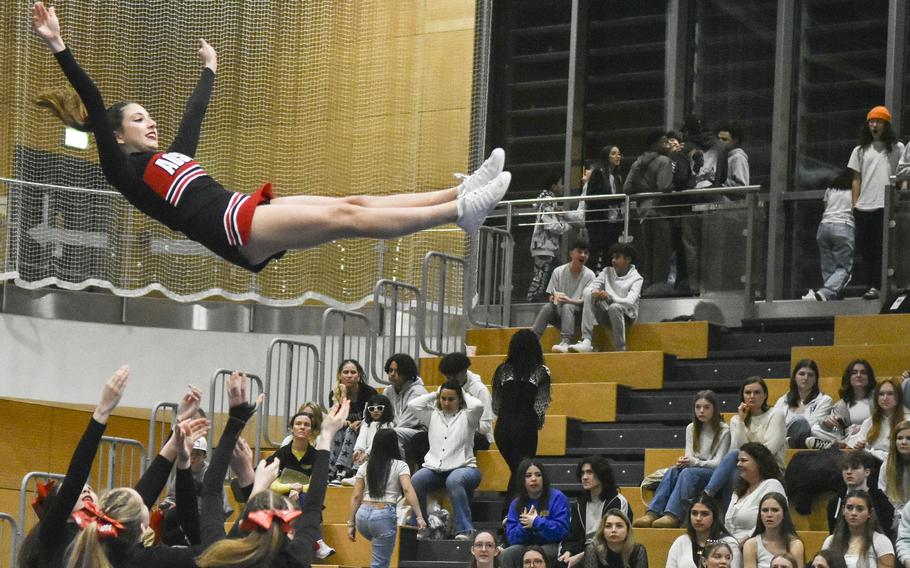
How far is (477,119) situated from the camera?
12.2 metres

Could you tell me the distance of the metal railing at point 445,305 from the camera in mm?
13195

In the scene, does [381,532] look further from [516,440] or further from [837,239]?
[837,239]

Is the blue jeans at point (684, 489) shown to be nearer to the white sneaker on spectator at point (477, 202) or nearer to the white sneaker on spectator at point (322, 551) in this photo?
the white sneaker on spectator at point (322, 551)

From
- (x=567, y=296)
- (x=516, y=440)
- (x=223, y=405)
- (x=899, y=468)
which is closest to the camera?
(x=899, y=468)

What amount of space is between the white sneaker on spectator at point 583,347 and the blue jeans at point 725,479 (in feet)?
9.42

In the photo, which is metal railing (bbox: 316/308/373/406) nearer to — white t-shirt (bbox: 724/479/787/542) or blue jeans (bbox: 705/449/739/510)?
blue jeans (bbox: 705/449/739/510)

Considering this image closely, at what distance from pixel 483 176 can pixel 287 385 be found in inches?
245

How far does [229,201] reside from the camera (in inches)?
248

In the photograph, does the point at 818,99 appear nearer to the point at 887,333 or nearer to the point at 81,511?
the point at 887,333

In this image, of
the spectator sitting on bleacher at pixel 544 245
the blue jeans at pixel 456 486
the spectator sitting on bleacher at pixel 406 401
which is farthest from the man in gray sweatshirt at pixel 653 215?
the blue jeans at pixel 456 486

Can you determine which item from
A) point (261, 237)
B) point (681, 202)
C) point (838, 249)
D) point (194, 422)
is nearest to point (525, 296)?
point (681, 202)

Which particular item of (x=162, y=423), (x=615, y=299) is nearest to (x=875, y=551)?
(x=615, y=299)

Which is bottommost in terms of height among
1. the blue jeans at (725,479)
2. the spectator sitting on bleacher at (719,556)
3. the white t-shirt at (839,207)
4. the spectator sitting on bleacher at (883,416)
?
the spectator sitting on bleacher at (719,556)

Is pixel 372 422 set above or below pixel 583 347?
below
